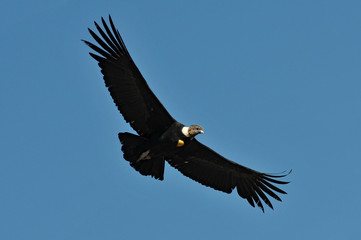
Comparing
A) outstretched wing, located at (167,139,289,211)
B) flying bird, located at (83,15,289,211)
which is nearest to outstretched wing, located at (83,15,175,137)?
flying bird, located at (83,15,289,211)

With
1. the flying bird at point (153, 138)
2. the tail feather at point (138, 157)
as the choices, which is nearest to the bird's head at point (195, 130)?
the flying bird at point (153, 138)

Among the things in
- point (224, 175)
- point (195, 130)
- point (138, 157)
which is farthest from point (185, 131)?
point (224, 175)

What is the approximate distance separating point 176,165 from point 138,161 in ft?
6.66

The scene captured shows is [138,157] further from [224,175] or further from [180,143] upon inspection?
[224,175]

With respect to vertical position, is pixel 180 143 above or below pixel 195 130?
below

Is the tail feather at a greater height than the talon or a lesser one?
lesser

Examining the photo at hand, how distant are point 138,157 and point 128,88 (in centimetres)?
191

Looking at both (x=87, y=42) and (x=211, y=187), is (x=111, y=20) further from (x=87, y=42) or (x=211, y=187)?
(x=211, y=187)

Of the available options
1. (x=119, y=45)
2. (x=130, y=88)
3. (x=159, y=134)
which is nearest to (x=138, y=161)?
(x=159, y=134)

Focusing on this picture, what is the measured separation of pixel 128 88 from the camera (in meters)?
17.7

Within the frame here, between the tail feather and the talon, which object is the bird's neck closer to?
the talon

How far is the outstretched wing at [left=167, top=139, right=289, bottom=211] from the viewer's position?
19.7 metres

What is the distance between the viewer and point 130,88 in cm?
1773

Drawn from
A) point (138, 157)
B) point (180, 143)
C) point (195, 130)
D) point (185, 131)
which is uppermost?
point (195, 130)
